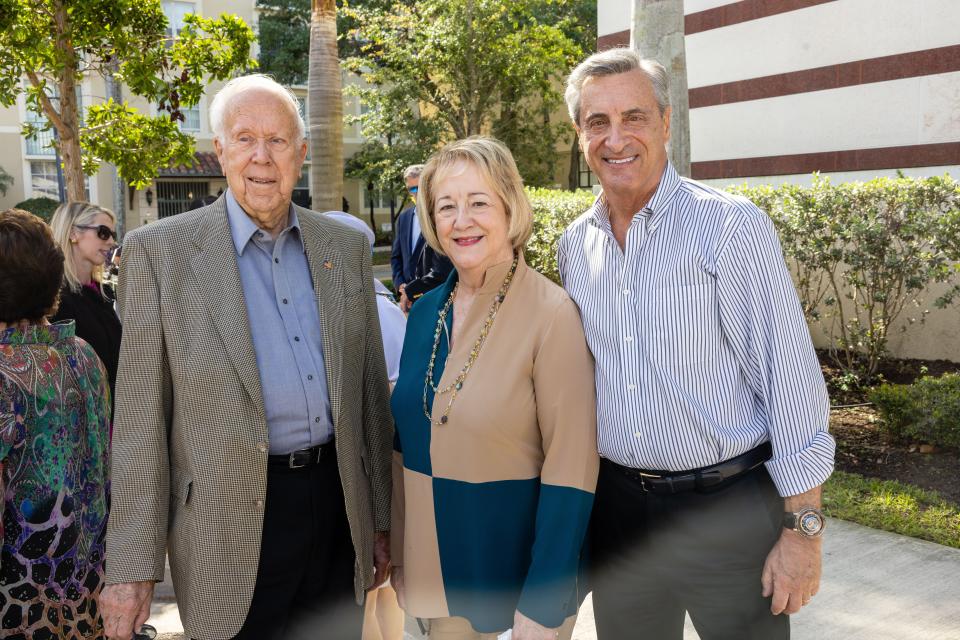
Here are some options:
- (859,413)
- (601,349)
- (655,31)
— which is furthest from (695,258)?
(859,413)

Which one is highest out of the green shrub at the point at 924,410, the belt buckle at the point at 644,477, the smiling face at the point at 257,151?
the smiling face at the point at 257,151

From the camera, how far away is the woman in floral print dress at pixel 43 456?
2801mm

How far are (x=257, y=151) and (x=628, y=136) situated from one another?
1238 millimetres

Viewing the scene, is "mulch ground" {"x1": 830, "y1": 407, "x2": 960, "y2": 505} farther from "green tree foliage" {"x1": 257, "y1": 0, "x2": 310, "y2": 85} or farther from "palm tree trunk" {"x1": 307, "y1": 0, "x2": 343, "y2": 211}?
"green tree foliage" {"x1": 257, "y1": 0, "x2": 310, "y2": 85}

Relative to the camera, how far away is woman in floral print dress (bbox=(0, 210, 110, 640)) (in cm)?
280

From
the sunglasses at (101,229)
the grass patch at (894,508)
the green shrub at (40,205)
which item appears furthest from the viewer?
the green shrub at (40,205)

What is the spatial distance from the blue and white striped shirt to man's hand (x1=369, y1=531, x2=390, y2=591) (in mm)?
984

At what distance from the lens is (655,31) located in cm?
596

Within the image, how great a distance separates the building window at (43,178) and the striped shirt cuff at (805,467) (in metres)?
33.5

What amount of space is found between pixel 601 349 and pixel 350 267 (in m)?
0.99

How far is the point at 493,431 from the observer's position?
243cm

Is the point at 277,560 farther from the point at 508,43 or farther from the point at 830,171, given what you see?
the point at 508,43

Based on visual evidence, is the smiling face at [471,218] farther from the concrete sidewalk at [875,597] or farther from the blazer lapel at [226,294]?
the concrete sidewalk at [875,597]

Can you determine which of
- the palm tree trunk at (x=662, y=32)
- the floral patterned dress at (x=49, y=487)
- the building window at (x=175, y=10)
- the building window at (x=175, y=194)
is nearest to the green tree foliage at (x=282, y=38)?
the building window at (x=175, y=10)
